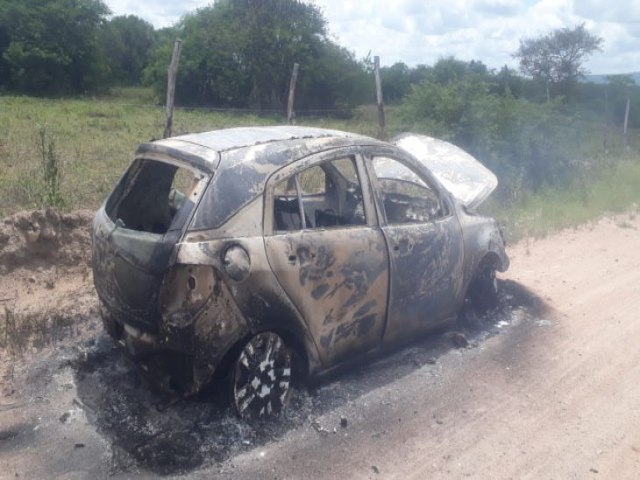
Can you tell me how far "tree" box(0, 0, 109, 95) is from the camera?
1356 inches

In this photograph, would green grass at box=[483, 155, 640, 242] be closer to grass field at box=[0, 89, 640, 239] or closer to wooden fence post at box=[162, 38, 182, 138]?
grass field at box=[0, 89, 640, 239]

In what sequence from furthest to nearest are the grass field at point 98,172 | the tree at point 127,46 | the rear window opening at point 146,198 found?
the tree at point 127,46 < the grass field at point 98,172 < the rear window opening at point 146,198

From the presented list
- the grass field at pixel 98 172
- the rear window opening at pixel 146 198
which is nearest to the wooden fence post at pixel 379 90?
the grass field at pixel 98 172

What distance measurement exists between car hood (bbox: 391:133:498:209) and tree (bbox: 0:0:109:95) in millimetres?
32963

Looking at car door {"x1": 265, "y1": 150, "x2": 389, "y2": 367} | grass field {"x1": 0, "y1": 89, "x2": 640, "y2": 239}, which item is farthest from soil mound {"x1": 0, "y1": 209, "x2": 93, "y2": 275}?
car door {"x1": 265, "y1": 150, "x2": 389, "y2": 367}

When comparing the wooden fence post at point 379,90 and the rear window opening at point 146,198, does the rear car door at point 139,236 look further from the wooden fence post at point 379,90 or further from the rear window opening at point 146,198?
the wooden fence post at point 379,90

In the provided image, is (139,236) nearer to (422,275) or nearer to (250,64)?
(422,275)

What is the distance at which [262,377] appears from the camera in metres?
4.08

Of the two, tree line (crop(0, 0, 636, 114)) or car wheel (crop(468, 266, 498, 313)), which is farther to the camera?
tree line (crop(0, 0, 636, 114))

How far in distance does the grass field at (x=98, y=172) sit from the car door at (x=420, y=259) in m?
3.84

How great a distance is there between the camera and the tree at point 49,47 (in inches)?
1356

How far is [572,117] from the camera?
13656mm

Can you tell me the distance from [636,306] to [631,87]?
2976 centimetres

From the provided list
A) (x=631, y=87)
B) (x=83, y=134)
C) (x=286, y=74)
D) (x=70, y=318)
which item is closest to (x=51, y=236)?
(x=70, y=318)
